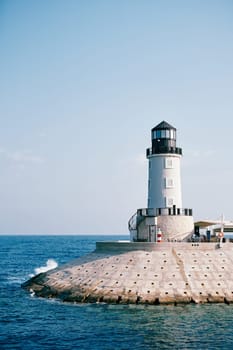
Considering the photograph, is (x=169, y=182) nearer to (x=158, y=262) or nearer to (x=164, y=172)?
(x=164, y=172)

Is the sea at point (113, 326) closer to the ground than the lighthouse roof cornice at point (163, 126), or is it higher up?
closer to the ground

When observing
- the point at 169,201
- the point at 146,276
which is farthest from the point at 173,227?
the point at 146,276

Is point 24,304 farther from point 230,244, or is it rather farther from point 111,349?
point 230,244

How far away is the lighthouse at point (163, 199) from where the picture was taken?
57250 millimetres

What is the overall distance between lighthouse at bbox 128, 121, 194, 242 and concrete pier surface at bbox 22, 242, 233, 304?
5.74 m

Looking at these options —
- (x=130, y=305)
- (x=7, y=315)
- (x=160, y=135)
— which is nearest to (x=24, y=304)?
(x=7, y=315)

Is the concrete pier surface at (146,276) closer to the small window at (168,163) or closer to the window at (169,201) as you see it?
the window at (169,201)

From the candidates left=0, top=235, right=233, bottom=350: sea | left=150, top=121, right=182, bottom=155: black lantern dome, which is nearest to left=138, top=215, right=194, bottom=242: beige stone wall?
left=150, top=121, right=182, bottom=155: black lantern dome

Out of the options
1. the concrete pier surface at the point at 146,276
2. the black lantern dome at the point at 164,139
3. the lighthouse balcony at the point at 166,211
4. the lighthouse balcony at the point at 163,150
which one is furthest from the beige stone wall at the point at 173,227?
the black lantern dome at the point at 164,139

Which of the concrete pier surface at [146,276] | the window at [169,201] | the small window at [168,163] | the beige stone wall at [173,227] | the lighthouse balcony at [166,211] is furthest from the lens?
the small window at [168,163]

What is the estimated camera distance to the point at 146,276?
46.1 meters

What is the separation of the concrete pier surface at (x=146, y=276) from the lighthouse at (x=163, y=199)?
226 inches

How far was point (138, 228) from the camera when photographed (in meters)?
59.3

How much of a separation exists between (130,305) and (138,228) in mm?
17774
